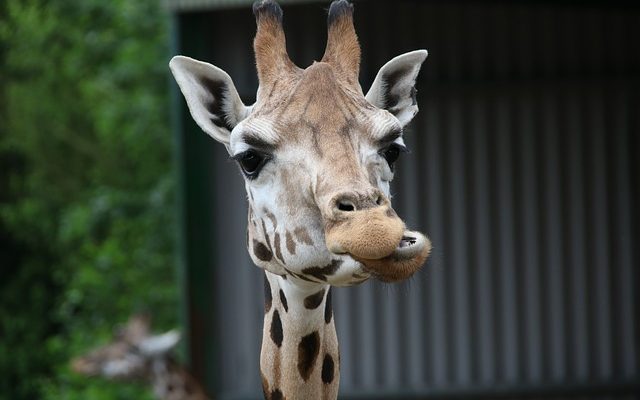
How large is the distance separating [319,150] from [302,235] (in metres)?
0.29

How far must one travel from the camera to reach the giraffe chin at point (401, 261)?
3971 millimetres

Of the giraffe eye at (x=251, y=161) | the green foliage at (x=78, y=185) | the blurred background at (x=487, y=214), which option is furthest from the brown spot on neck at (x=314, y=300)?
the green foliage at (x=78, y=185)

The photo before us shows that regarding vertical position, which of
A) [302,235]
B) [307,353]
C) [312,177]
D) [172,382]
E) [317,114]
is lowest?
[172,382]

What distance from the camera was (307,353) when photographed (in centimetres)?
471

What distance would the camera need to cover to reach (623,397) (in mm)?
14055

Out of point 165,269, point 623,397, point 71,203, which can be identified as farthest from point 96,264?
point 623,397

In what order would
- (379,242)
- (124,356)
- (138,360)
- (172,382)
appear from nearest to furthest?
(379,242)
(172,382)
(138,360)
(124,356)

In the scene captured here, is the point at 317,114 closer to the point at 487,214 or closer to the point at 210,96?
the point at 210,96

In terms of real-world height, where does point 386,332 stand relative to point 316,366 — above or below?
below

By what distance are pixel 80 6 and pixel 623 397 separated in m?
13.3

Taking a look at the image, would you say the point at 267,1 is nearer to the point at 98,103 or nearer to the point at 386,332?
the point at 386,332

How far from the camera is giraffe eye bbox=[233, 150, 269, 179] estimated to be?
4445 millimetres

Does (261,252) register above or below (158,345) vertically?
above

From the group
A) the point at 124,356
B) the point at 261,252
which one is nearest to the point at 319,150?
the point at 261,252
